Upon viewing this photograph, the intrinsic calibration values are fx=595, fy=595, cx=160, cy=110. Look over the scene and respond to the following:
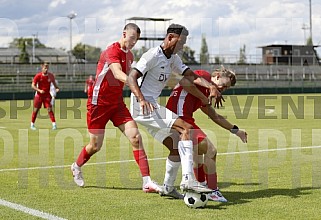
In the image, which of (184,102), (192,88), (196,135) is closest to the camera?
(196,135)

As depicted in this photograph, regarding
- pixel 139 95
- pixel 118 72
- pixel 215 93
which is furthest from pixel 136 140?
pixel 215 93

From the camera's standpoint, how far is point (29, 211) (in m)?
6.72

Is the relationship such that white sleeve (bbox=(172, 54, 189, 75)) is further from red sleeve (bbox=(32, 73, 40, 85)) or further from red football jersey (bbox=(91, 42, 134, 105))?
red sleeve (bbox=(32, 73, 40, 85))

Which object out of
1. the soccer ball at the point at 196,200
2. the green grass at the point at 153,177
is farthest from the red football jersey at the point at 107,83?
the soccer ball at the point at 196,200

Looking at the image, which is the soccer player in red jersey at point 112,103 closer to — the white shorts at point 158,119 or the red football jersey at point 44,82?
the white shorts at point 158,119

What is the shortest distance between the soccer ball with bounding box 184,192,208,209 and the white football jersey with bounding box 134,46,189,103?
4.26ft

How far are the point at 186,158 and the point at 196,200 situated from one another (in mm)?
519

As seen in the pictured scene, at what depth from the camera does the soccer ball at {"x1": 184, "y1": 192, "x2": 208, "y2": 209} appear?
6.89m

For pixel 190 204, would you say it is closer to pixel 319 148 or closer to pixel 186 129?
pixel 186 129

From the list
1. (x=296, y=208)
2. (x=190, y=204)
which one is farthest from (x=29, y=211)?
(x=296, y=208)

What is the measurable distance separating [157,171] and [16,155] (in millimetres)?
3738

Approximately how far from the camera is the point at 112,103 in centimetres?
851

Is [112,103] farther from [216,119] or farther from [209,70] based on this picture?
[209,70]

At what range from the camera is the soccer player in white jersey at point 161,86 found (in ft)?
23.0
